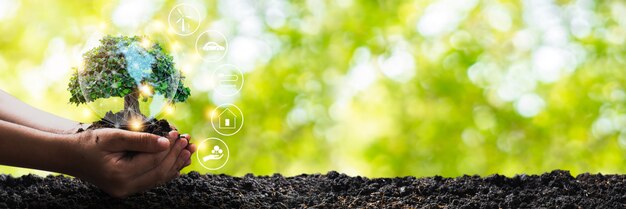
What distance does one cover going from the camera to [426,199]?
3.29 m

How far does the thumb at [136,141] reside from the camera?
108 inches

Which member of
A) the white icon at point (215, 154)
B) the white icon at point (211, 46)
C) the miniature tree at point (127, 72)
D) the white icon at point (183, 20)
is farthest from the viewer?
the white icon at point (215, 154)

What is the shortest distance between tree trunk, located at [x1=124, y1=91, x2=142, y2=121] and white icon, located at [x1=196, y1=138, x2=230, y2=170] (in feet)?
5.87

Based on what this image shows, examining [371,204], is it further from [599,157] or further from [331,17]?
[599,157]

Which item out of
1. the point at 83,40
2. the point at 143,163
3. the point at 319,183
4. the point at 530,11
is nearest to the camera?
the point at 143,163

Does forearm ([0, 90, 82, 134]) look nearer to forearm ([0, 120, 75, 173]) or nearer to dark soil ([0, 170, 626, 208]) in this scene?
A: dark soil ([0, 170, 626, 208])

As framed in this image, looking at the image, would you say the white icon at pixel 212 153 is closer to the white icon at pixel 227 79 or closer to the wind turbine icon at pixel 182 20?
the white icon at pixel 227 79

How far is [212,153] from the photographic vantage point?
194 inches

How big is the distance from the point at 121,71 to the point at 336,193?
3.63 feet

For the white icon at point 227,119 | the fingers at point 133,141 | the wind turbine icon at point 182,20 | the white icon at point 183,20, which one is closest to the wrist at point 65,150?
the fingers at point 133,141

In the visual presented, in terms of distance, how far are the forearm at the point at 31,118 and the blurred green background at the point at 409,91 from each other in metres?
2.03

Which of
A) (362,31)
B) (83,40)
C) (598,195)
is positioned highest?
(362,31)

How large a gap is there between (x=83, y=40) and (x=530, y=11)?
3457 mm

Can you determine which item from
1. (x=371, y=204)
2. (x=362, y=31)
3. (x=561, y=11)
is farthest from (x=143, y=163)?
(x=561, y=11)
